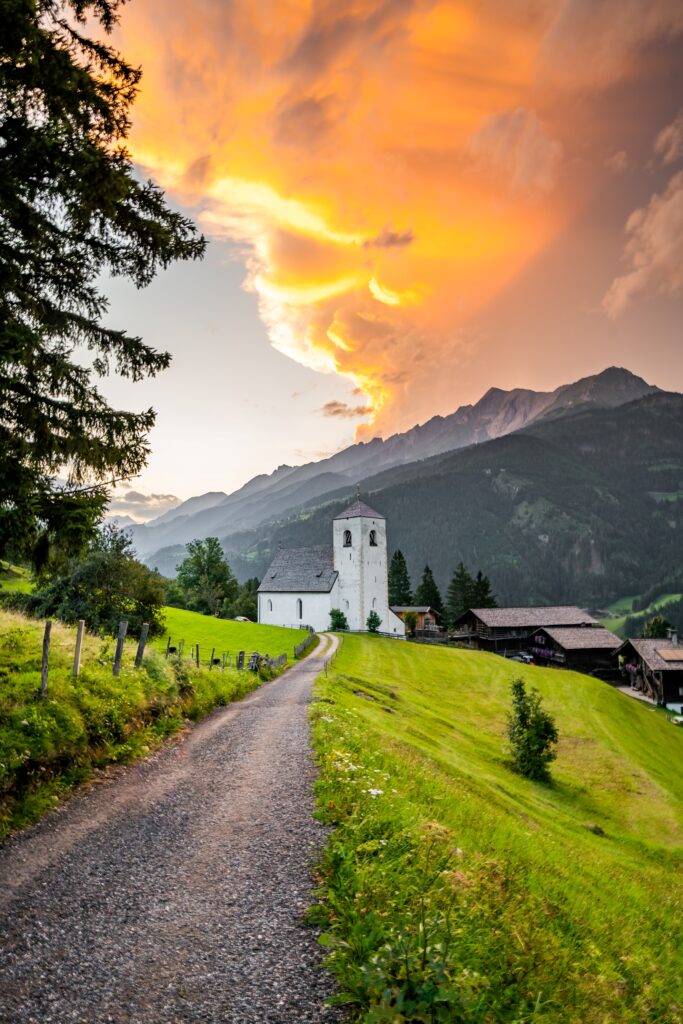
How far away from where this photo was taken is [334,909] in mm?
6355

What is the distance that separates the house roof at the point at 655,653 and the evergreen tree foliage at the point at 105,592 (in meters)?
78.0

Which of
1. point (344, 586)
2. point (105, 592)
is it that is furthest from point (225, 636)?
point (344, 586)

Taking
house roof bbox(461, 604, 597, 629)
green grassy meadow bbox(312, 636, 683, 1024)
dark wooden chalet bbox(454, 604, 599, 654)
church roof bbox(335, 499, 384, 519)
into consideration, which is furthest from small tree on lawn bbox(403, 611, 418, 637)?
green grassy meadow bbox(312, 636, 683, 1024)

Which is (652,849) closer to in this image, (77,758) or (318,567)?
(77,758)

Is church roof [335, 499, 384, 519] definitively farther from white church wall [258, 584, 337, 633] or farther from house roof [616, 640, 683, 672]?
house roof [616, 640, 683, 672]

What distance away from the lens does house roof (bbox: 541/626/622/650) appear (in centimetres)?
8912

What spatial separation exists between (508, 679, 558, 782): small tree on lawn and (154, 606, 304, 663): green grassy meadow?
2260 cm

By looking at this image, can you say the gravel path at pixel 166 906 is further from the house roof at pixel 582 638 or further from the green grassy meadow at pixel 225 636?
the house roof at pixel 582 638

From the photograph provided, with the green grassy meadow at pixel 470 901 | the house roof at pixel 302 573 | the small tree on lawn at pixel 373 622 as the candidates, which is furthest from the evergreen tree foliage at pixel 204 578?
the green grassy meadow at pixel 470 901

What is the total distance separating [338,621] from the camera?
75.0 meters

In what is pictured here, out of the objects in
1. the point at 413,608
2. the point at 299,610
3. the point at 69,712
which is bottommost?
the point at 69,712

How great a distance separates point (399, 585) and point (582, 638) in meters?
38.4

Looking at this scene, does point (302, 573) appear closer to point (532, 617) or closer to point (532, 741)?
point (532, 617)

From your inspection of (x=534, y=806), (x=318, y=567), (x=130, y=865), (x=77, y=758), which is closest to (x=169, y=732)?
(x=77, y=758)
